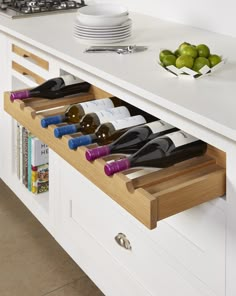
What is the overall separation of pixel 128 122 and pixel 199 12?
796mm

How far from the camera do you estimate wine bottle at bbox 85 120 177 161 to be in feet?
4.17

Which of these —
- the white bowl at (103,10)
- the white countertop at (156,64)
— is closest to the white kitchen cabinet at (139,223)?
the white countertop at (156,64)

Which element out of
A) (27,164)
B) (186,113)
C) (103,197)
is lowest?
(27,164)

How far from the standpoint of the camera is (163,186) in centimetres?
119

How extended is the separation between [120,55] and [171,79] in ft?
1.00

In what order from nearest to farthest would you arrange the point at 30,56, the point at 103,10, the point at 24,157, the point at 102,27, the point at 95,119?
the point at 95,119 → the point at 102,27 → the point at 103,10 → the point at 30,56 → the point at 24,157

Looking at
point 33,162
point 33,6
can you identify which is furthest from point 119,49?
point 33,6

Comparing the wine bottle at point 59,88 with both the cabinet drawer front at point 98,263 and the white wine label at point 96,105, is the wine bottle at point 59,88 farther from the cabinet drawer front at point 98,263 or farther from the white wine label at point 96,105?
the cabinet drawer front at point 98,263

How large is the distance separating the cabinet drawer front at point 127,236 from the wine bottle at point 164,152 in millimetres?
299

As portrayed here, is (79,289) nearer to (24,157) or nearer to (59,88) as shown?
(24,157)

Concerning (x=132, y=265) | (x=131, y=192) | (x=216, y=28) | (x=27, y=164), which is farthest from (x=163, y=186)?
(x=27, y=164)

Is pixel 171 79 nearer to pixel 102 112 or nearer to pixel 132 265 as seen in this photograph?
pixel 102 112

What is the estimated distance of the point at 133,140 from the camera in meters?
1.33

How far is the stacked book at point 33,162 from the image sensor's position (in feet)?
7.43
